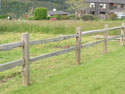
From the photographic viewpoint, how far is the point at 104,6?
59.7 metres

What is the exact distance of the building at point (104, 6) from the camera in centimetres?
5803

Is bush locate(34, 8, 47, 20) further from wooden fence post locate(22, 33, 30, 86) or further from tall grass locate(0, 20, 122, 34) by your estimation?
wooden fence post locate(22, 33, 30, 86)

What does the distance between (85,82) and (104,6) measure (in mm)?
55864

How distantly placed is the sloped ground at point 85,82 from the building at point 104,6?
52.5 m

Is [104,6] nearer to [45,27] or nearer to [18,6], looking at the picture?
[18,6]

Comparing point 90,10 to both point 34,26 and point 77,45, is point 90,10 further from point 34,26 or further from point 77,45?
point 77,45

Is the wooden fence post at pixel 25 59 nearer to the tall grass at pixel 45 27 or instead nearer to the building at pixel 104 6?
the tall grass at pixel 45 27

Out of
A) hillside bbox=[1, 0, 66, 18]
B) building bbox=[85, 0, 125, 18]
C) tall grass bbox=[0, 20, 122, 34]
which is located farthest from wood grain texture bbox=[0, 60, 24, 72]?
hillside bbox=[1, 0, 66, 18]

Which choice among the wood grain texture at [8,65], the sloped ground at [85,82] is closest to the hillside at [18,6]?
the sloped ground at [85,82]

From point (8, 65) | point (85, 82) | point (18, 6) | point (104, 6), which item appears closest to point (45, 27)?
point (85, 82)

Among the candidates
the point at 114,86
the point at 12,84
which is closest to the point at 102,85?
the point at 114,86

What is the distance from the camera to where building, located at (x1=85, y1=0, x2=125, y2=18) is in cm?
5803

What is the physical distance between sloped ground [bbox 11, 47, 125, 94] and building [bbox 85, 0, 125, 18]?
5255 centimetres

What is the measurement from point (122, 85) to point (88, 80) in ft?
2.52
